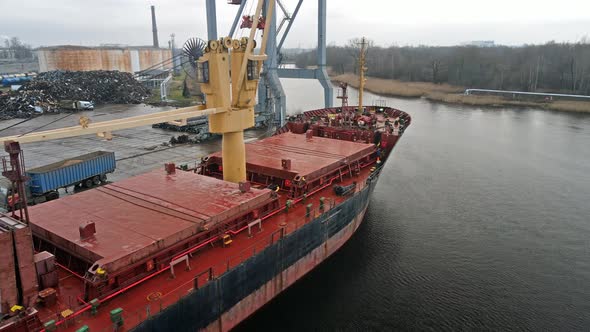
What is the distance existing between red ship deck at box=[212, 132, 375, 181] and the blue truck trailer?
10.0 m

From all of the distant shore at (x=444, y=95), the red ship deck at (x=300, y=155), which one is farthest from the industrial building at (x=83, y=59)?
the red ship deck at (x=300, y=155)

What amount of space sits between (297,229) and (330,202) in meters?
2.90

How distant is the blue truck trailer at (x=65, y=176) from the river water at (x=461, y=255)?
15481 millimetres

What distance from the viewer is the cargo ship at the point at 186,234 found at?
9688 mm

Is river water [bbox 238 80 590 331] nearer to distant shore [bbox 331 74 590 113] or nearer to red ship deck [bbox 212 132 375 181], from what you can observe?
red ship deck [bbox 212 132 375 181]

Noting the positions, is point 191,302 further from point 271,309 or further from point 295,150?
point 295,150

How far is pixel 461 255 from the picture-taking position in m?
18.8

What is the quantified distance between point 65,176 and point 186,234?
15604mm

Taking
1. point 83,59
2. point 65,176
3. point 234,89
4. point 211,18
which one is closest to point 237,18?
point 211,18

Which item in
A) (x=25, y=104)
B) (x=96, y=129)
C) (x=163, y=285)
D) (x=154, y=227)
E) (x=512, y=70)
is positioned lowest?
(x=163, y=285)

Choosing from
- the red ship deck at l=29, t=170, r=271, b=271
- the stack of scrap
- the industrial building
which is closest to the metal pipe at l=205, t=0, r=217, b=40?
the red ship deck at l=29, t=170, r=271, b=271

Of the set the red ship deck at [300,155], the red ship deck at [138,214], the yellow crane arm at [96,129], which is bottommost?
the red ship deck at [138,214]

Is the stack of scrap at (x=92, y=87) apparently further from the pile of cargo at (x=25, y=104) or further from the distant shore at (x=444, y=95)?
the distant shore at (x=444, y=95)

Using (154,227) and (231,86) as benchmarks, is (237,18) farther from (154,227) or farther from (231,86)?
(154,227)
